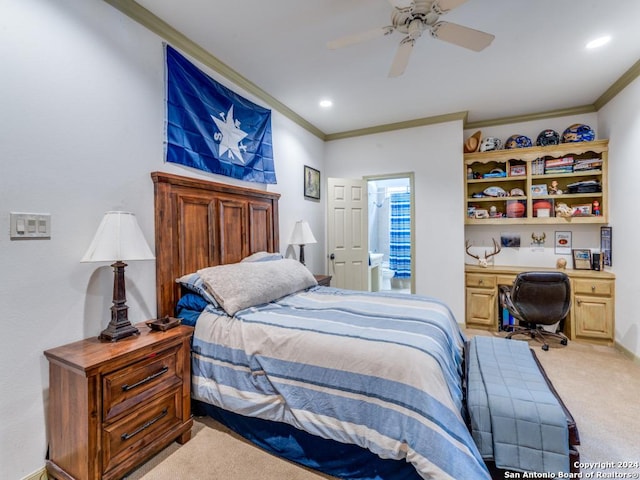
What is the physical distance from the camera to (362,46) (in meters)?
2.41

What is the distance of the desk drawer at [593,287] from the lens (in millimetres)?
3258

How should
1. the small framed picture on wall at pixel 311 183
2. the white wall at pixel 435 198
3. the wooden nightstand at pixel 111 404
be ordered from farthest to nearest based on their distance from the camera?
1. the small framed picture on wall at pixel 311 183
2. the white wall at pixel 435 198
3. the wooden nightstand at pixel 111 404

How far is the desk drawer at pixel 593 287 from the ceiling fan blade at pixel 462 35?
3018 millimetres

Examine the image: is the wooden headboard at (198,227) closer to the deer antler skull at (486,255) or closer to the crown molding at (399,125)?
the crown molding at (399,125)

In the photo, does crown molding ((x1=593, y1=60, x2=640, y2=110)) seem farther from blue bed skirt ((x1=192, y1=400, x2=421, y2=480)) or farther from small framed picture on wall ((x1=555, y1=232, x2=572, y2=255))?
blue bed skirt ((x1=192, y1=400, x2=421, y2=480))

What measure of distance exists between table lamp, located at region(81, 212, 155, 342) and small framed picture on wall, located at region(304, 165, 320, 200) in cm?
268

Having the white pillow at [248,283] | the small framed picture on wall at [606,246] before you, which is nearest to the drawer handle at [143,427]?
the white pillow at [248,283]

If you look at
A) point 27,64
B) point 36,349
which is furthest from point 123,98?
point 36,349

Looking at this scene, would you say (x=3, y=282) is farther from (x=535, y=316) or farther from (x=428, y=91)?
(x=535, y=316)

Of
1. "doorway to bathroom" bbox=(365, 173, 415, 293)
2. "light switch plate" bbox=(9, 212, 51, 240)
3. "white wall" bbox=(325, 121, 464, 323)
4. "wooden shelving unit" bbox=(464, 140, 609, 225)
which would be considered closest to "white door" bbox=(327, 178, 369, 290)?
"white wall" bbox=(325, 121, 464, 323)

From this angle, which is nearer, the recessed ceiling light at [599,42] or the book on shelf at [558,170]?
the recessed ceiling light at [599,42]

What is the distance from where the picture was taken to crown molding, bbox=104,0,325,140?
1948 mm

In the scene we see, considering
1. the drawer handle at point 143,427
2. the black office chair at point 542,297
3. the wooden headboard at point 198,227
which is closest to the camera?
the drawer handle at point 143,427

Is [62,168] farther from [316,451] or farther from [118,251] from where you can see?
[316,451]
